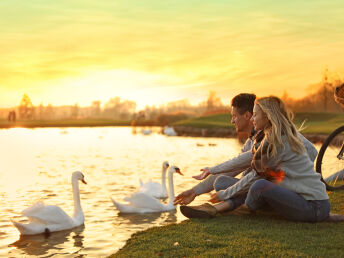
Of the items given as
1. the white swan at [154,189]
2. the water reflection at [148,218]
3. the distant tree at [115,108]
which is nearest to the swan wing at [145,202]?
the water reflection at [148,218]

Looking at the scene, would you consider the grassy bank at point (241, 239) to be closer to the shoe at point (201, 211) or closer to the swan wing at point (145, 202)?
the shoe at point (201, 211)

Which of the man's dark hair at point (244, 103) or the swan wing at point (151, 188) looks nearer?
the man's dark hair at point (244, 103)

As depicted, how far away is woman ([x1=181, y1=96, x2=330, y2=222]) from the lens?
6.39 m

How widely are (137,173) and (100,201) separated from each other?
21.8 feet

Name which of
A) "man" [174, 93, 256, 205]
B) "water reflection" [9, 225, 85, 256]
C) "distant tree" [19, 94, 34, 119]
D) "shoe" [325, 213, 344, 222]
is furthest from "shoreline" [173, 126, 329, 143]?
"distant tree" [19, 94, 34, 119]

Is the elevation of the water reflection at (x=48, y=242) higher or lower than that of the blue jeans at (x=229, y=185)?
lower

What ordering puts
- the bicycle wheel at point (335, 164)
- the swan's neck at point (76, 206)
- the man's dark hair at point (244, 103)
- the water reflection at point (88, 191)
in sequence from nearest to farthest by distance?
the man's dark hair at point (244, 103)
the water reflection at point (88, 191)
the swan's neck at point (76, 206)
the bicycle wheel at point (335, 164)

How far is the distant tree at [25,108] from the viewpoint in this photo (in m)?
127

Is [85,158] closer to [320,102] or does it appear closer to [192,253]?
[192,253]

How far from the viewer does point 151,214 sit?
10.9 metres

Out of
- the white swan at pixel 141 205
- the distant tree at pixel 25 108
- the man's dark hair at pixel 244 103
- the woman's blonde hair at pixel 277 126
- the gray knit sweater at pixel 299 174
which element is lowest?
the white swan at pixel 141 205

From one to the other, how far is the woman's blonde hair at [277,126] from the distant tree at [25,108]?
127 meters

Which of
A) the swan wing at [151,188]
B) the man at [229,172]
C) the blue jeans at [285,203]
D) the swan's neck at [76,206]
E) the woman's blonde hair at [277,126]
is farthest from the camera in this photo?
the swan wing at [151,188]

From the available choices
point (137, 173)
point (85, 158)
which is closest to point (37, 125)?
point (85, 158)
